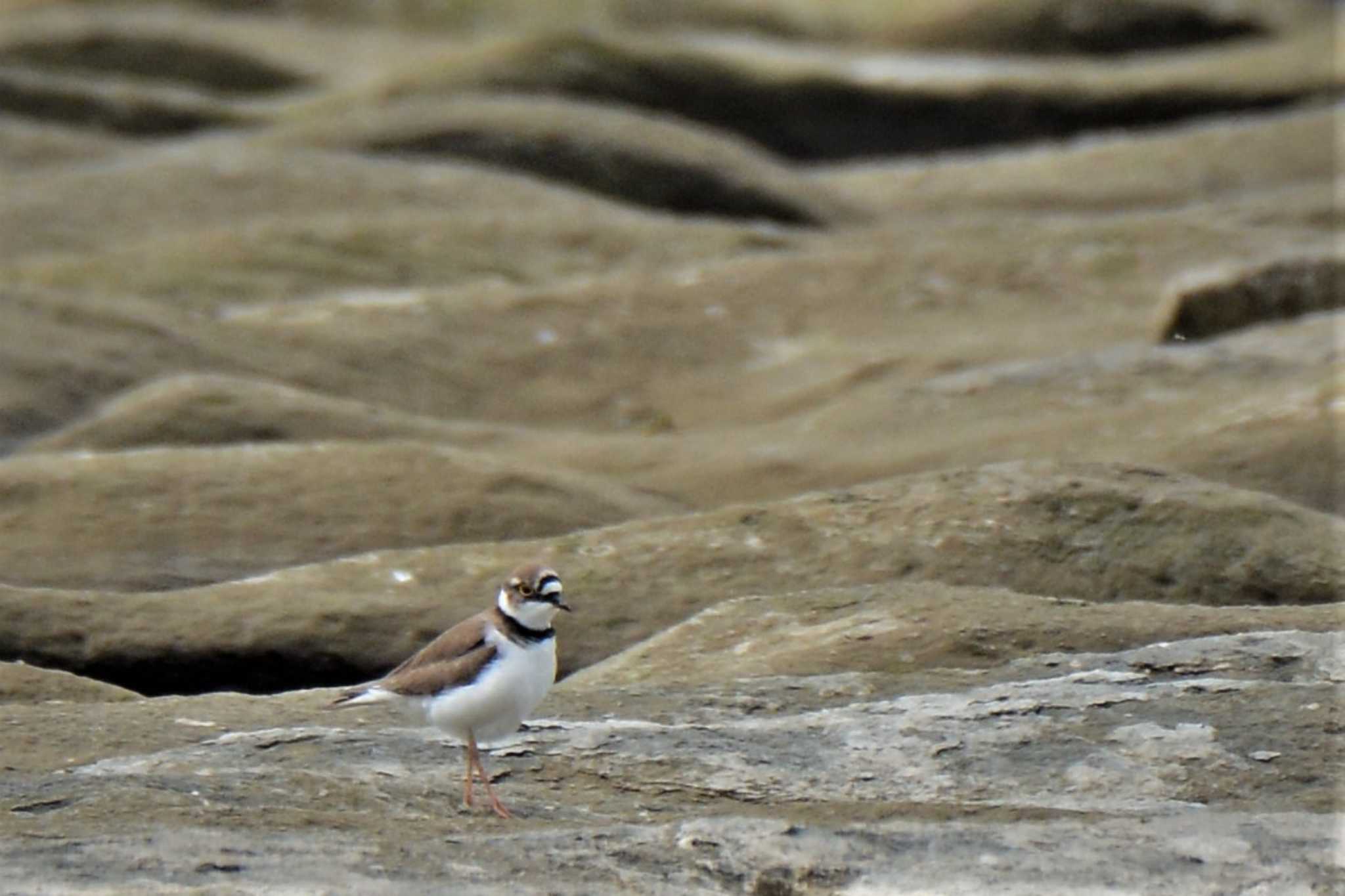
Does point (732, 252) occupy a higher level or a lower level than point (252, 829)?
higher

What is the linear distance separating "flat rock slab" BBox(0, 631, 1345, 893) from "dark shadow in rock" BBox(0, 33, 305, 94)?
1816 inches

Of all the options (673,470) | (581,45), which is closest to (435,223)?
(673,470)

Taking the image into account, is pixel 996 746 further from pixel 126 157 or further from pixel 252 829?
pixel 126 157

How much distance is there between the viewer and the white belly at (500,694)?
35.1ft

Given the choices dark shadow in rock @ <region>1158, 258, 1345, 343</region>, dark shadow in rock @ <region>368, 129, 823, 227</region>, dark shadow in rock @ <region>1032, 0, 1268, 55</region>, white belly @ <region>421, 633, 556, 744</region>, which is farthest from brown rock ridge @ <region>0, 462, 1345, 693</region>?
dark shadow in rock @ <region>1032, 0, 1268, 55</region>

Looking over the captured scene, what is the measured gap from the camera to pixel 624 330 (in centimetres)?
3000

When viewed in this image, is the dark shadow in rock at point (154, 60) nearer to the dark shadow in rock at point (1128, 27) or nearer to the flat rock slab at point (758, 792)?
the dark shadow in rock at point (1128, 27)

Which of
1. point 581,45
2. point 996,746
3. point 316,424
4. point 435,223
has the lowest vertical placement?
point 996,746

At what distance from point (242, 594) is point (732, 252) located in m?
18.4

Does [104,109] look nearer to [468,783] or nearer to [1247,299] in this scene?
[1247,299]

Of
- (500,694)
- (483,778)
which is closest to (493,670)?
(500,694)

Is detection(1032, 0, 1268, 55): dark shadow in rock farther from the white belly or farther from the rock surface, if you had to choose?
the white belly

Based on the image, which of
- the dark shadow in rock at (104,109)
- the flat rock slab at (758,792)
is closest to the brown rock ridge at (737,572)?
the flat rock slab at (758,792)

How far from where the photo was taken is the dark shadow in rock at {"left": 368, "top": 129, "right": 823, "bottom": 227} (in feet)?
132
